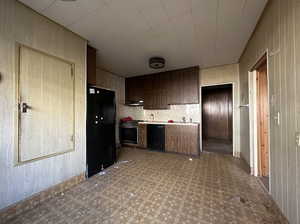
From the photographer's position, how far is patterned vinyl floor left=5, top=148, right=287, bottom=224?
1455 millimetres

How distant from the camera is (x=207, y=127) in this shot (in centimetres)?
621

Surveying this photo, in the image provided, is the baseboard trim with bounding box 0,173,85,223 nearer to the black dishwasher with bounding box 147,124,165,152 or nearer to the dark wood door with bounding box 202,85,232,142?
the black dishwasher with bounding box 147,124,165,152

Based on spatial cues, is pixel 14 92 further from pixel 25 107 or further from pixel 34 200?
pixel 34 200

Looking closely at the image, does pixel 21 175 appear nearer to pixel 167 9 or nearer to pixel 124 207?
pixel 124 207

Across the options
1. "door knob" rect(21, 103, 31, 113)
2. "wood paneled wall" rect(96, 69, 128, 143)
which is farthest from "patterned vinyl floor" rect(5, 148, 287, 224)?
"wood paneled wall" rect(96, 69, 128, 143)

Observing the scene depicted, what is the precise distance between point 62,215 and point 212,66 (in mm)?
4534

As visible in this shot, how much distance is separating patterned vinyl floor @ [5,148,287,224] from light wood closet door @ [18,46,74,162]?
74 centimetres

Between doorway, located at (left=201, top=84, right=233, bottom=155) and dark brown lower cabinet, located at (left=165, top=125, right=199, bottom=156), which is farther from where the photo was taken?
doorway, located at (left=201, top=84, right=233, bottom=155)

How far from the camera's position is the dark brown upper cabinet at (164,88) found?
155 inches

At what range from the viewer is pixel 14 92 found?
1.55 meters

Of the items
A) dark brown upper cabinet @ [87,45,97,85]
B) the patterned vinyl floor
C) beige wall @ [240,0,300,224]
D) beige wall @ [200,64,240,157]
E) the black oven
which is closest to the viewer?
beige wall @ [240,0,300,224]

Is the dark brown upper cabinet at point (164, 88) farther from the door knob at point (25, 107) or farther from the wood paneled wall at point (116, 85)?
the door knob at point (25, 107)

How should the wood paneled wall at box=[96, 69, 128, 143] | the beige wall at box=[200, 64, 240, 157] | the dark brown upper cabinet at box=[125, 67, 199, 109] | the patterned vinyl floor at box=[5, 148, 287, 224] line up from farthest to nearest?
the wood paneled wall at box=[96, 69, 128, 143] → the dark brown upper cabinet at box=[125, 67, 199, 109] → the beige wall at box=[200, 64, 240, 157] → the patterned vinyl floor at box=[5, 148, 287, 224]

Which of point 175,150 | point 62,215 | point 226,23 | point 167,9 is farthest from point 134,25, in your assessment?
point 175,150
